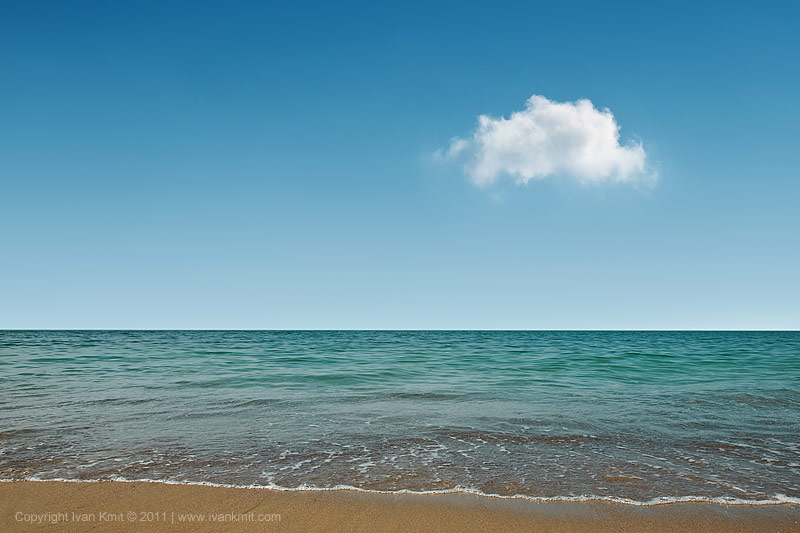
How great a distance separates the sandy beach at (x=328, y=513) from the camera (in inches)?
159

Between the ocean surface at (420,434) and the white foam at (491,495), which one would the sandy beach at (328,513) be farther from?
the ocean surface at (420,434)

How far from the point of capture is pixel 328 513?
432 centimetres

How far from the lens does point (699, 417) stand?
8.45 meters

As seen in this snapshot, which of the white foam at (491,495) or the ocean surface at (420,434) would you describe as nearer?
the white foam at (491,495)

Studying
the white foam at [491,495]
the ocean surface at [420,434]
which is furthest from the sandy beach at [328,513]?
the ocean surface at [420,434]

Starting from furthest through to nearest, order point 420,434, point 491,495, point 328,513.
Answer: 1. point 420,434
2. point 491,495
3. point 328,513

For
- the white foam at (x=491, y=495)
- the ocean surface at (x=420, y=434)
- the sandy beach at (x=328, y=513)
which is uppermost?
the ocean surface at (x=420, y=434)

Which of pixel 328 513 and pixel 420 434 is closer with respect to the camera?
pixel 328 513

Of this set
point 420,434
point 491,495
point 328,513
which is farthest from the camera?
point 420,434

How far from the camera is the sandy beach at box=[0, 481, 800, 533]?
4.05m

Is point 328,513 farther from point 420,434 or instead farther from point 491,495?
point 420,434

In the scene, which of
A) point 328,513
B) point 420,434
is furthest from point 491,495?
point 420,434

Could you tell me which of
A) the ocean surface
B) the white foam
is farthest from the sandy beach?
the ocean surface

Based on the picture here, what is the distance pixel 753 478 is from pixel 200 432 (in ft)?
22.2
